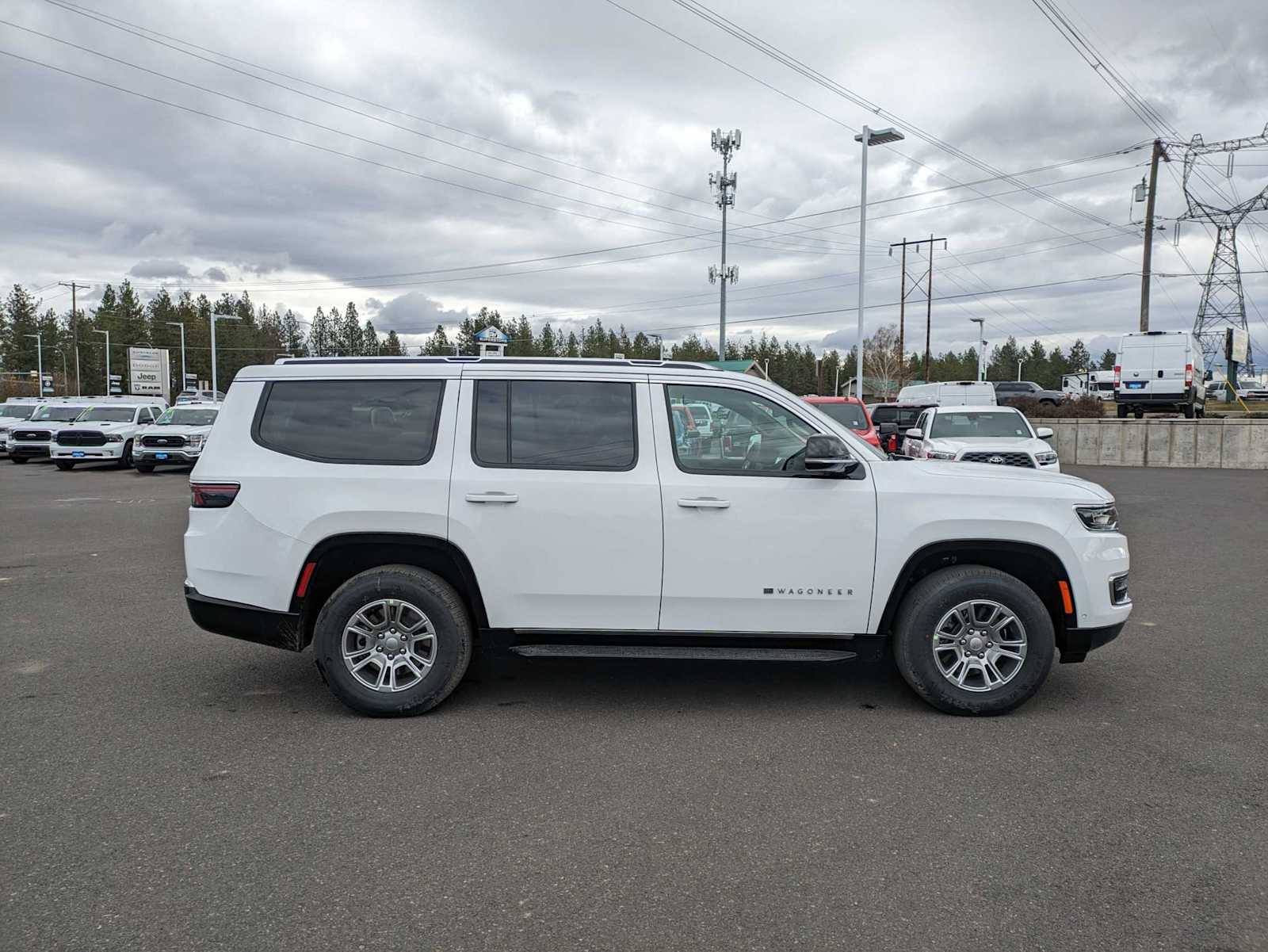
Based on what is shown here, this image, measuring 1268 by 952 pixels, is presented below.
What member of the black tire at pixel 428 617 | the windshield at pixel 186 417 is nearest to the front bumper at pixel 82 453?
the windshield at pixel 186 417

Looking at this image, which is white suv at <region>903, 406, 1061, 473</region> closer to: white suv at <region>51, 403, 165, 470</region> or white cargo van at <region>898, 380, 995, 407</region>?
white cargo van at <region>898, 380, 995, 407</region>

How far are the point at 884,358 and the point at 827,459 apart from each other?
82597 mm

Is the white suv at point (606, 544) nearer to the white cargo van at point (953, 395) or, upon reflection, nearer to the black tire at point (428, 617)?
the black tire at point (428, 617)

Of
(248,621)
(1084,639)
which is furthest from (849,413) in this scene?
(248,621)

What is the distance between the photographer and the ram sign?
6625 centimetres

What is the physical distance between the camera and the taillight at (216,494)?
5.00m

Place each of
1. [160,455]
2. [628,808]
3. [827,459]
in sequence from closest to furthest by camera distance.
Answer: [628,808] < [827,459] < [160,455]

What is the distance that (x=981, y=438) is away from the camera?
15273 mm

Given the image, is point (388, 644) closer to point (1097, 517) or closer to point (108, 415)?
point (1097, 517)

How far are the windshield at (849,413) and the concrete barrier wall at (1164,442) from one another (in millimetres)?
13721

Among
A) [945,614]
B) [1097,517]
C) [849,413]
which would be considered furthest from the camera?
[849,413]

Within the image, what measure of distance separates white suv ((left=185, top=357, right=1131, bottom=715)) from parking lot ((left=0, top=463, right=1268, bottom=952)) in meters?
0.42

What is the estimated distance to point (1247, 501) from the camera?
16812 millimetres

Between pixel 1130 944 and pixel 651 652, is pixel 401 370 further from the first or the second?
pixel 1130 944
